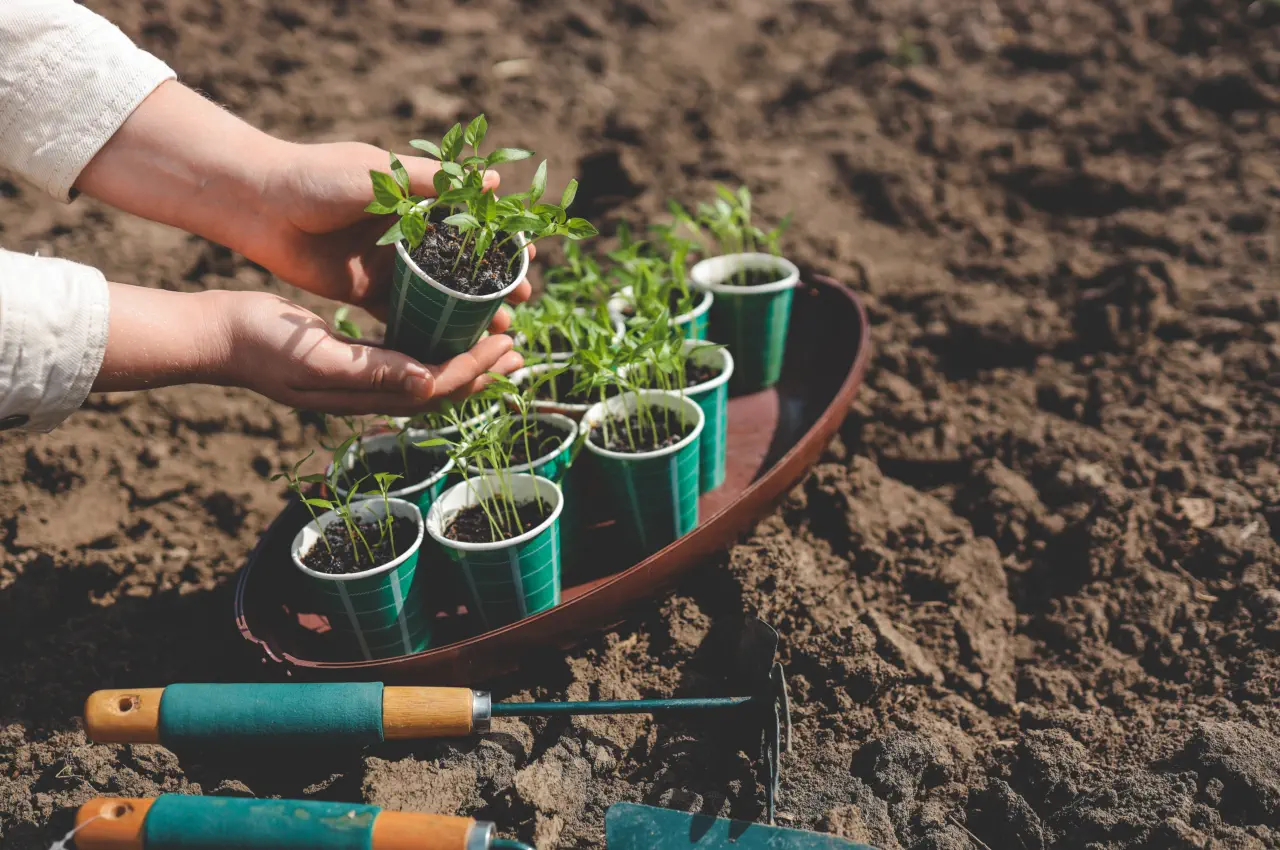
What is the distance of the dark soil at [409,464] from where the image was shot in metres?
2.27

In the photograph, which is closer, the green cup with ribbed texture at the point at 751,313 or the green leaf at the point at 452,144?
the green leaf at the point at 452,144

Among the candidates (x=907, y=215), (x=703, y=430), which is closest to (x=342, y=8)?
(x=907, y=215)

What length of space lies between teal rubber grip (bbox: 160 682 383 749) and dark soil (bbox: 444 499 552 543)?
16.7 inches

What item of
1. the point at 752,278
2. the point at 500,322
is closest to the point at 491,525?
the point at 500,322

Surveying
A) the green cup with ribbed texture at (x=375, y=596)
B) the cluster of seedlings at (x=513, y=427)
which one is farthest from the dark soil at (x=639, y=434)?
the green cup with ribbed texture at (x=375, y=596)

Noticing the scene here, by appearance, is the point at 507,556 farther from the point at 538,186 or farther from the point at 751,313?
the point at 751,313

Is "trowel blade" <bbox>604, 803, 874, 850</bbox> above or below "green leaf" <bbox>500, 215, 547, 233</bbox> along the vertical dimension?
below

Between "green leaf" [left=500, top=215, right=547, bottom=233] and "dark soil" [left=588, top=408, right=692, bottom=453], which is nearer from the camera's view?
"green leaf" [left=500, top=215, right=547, bottom=233]

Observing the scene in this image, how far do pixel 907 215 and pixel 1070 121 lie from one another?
98 centimetres

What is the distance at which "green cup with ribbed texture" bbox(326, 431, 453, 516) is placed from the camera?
2172 millimetres

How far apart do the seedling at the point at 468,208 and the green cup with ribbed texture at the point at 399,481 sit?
1.68ft

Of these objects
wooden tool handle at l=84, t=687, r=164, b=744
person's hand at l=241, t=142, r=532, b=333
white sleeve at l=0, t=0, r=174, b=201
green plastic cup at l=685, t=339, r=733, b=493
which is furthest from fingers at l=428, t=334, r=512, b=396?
white sleeve at l=0, t=0, r=174, b=201

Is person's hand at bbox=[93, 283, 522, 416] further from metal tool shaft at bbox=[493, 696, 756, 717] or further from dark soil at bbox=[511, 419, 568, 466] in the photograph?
metal tool shaft at bbox=[493, 696, 756, 717]

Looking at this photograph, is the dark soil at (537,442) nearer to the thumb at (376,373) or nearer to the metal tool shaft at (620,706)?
the thumb at (376,373)
